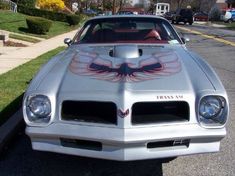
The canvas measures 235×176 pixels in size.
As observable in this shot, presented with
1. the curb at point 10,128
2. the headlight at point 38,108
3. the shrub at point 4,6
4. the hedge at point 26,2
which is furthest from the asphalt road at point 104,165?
the hedge at point 26,2

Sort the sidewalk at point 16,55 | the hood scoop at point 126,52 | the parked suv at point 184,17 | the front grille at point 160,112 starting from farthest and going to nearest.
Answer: the parked suv at point 184,17, the sidewalk at point 16,55, the hood scoop at point 126,52, the front grille at point 160,112

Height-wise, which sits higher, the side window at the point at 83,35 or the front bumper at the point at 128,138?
the side window at the point at 83,35

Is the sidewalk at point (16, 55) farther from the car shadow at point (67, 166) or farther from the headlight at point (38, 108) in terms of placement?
the headlight at point (38, 108)

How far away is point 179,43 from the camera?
5.95 meters

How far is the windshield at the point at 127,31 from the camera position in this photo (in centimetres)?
604

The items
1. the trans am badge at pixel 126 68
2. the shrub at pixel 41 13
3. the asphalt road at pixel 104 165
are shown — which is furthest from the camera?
the shrub at pixel 41 13

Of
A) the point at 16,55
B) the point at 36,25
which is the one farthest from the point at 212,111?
the point at 36,25

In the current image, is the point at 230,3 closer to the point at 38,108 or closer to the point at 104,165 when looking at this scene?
the point at 104,165

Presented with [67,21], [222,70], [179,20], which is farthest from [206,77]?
[179,20]

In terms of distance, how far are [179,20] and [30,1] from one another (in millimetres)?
20420

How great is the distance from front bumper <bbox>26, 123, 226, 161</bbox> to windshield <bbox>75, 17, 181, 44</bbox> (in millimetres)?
2299

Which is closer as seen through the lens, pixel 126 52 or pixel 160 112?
pixel 160 112

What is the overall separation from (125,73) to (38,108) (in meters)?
0.85

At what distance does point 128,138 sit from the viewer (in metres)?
3.67
